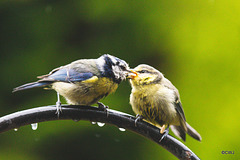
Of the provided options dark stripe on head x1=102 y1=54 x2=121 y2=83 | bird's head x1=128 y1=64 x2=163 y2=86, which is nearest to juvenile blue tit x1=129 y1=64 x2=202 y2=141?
bird's head x1=128 y1=64 x2=163 y2=86

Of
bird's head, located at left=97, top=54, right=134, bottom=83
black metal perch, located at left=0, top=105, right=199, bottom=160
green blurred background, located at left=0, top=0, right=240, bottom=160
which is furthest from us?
green blurred background, located at left=0, top=0, right=240, bottom=160

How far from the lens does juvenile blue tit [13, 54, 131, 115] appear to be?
7.18 feet

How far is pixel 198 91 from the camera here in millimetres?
2936

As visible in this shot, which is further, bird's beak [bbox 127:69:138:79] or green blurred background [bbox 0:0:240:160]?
green blurred background [bbox 0:0:240:160]

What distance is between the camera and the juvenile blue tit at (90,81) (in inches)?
86.2

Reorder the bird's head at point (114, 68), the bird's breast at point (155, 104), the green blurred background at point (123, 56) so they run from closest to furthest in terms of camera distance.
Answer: the bird's head at point (114, 68) < the bird's breast at point (155, 104) < the green blurred background at point (123, 56)

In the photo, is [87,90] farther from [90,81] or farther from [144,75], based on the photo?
[144,75]

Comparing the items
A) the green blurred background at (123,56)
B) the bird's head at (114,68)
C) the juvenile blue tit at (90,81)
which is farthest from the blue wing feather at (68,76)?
the green blurred background at (123,56)

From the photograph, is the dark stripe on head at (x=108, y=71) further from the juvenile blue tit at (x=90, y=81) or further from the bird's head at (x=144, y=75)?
the bird's head at (x=144, y=75)

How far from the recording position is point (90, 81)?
2.23 meters

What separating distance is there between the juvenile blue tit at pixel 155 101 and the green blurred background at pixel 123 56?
50cm

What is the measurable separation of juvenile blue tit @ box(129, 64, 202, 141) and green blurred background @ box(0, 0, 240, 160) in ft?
1.64

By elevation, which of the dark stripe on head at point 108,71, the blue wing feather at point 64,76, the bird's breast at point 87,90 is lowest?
the bird's breast at point 87,90

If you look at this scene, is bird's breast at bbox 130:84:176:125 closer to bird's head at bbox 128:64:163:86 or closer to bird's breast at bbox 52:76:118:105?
bird's head at bbox 128:64:163:86
